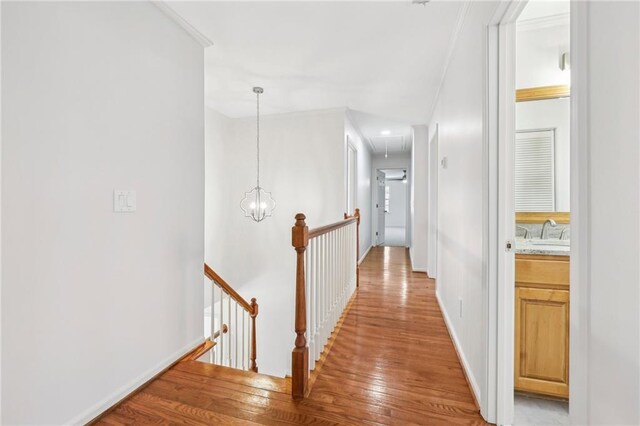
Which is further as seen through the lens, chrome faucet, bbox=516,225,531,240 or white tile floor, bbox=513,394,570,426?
chrome faucet, bbox=516,225,531,240

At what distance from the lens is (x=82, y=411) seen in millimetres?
1463

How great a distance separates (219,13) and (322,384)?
258 centimetres

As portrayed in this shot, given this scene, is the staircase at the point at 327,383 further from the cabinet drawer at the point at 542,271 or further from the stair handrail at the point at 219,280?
the cabinet drawer at the point at 542,271

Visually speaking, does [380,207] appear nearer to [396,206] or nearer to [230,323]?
[396,206]

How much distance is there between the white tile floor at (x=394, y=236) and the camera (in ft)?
28.3

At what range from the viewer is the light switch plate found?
5.32 ft

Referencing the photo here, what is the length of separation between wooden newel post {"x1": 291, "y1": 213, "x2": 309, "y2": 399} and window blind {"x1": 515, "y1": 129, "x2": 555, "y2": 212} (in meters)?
1.63

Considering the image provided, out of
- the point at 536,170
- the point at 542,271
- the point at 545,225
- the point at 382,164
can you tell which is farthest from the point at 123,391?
the point at 382,164

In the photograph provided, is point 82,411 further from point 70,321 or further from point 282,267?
point 282,267

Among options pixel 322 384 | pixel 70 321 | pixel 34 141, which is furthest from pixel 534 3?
pixel 70 321

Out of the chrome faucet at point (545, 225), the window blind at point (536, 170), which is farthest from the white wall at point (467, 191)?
the chrome faucet at point (545, 225)

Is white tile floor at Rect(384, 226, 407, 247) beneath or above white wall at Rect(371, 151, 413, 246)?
beneath

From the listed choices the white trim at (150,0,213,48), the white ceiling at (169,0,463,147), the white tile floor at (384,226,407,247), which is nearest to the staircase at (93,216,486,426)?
the white ceiling at (169,0,463,147)

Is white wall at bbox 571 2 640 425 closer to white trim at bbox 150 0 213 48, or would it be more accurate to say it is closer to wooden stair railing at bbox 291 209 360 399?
wooden stair railing at bbox 291 209 360 399
